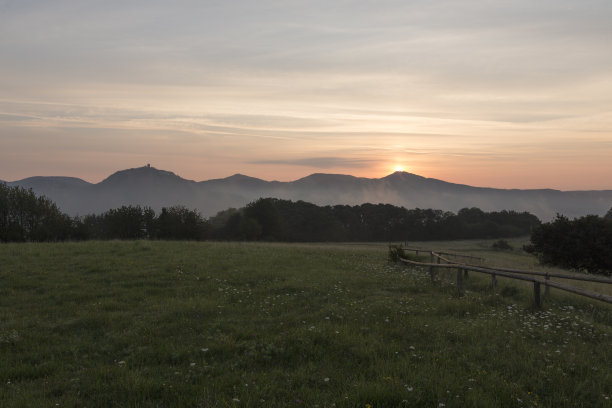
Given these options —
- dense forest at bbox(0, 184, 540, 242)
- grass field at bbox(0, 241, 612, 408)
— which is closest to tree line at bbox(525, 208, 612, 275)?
grass field at bbox(0, 241, 612, 408)

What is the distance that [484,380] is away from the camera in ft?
20.9

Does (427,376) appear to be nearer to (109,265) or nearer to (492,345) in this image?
(492,345)

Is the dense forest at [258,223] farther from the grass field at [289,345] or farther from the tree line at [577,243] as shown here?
the tree line at [577,243]

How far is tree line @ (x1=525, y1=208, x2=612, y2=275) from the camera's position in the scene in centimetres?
4156

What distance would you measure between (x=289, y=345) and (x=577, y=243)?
47.6 m

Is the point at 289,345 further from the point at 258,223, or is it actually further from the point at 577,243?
the point at 258,223

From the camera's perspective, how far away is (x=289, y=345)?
790 cm

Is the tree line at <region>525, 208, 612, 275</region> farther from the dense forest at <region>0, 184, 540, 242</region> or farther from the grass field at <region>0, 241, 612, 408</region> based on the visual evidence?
the dense forest at <region>0, 184, 540, 242</region>

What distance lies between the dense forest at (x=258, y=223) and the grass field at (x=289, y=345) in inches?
1642

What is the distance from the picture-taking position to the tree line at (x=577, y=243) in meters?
41.6

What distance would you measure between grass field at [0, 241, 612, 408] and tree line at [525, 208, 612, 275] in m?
36.0

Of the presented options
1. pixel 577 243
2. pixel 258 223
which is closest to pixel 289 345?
Answer: pixel 577 243

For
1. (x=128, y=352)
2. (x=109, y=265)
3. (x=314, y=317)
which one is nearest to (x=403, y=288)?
(x=314, y=317)

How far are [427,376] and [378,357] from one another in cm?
115
